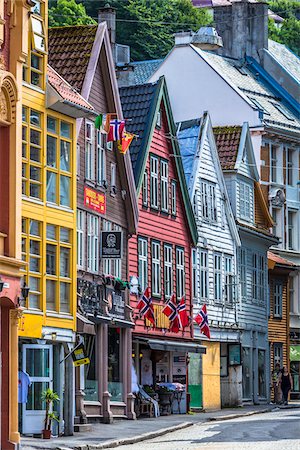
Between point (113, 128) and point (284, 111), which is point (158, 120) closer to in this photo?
point (113, 128)

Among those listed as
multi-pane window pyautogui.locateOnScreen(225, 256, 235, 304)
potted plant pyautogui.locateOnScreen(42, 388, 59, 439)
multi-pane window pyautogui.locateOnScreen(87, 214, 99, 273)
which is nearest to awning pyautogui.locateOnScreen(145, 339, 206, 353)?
multi-pane window pyautogui.locateOnScreen(225, 256, 235, 304)

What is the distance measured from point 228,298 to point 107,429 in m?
20.5

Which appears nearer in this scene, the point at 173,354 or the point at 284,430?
the point at 284,430

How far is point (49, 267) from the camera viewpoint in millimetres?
38594

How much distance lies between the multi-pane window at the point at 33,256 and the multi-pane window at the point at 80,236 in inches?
163

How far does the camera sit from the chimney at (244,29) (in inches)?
3041

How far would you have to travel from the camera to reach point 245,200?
6462 centimetres

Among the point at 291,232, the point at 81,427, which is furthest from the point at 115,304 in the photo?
the point at 291,232

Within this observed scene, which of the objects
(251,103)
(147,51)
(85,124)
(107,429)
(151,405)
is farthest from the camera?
(147,51)

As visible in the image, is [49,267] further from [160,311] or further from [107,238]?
[160,311]

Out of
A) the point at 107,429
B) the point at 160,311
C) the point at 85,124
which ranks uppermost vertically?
the point at 85,124

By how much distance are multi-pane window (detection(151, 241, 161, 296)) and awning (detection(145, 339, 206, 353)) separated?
179 centimetres

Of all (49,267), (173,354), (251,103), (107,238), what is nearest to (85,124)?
(107,238)

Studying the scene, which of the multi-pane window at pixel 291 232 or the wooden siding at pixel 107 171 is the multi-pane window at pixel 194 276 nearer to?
the wooden siding at pixel 107 171
